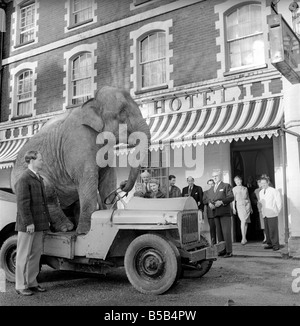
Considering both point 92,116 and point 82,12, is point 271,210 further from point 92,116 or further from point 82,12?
point 82,12

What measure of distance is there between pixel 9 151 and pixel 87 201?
8.69 meters

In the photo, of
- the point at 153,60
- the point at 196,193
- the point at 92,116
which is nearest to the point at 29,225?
the point at 92,116

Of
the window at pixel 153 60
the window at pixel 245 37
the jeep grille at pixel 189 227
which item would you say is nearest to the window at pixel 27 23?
the window at pixel 153 60

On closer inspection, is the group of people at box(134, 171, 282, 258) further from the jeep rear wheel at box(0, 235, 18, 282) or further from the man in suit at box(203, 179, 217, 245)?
the jeep rear wheel at box(0, 235, 18, 282)

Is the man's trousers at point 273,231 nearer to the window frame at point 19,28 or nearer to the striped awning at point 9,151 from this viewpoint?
Result: the striped awning at point 9,151

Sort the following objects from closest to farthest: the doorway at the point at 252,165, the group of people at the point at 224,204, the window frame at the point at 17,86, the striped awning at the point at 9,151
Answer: the group of people at the point at 224,204, the doorway at the point at 252,165, the striped awning at the point at 9,151, the window frame at the point at 17,86

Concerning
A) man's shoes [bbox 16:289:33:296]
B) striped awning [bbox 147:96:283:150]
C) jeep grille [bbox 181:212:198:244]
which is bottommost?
man's shoes [bbox 16:289:33:296]

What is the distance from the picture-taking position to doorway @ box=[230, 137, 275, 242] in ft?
33.7

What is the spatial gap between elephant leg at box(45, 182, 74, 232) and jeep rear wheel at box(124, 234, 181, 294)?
46.5 inches

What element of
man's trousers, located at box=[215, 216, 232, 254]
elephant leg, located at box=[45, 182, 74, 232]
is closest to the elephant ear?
elephant leg, located at box=[45, 182, 74, 232]

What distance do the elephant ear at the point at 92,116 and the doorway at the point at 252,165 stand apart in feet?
17.6

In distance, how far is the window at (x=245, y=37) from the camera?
9609mm
